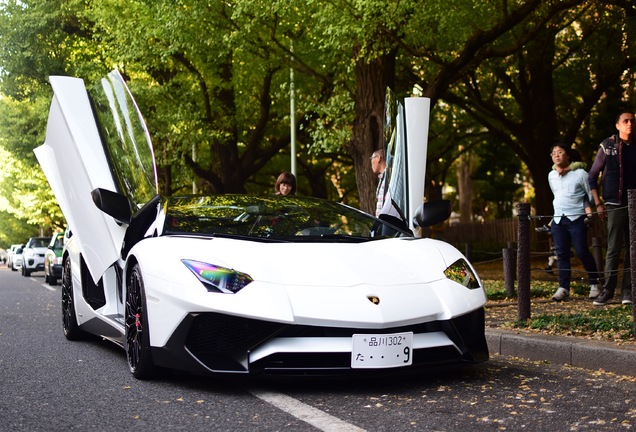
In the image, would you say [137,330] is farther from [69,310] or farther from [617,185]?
[617,185]

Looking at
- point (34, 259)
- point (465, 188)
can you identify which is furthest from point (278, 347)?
point (465, 188)

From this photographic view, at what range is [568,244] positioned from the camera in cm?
1058

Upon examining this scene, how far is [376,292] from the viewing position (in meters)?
5.28

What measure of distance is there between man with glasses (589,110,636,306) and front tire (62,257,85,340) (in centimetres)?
519

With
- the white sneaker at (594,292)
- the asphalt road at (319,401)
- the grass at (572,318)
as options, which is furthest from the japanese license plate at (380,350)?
the white sneaker at (594,292)

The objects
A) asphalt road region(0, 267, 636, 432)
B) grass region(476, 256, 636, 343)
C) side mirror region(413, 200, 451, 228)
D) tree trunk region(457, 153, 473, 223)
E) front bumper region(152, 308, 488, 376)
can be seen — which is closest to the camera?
asphalt road region(0, 267, 636, 432)

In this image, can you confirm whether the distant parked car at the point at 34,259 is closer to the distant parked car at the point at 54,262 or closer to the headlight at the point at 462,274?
the distant parked car at the point at 54,262

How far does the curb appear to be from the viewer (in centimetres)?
612

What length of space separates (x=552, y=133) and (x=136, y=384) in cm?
2084

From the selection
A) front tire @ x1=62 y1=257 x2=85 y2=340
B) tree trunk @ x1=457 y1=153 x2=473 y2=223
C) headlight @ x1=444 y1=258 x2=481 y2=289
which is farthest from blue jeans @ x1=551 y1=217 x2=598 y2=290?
tree trunk @ x1=457 y1=153 x2=473 y2=223

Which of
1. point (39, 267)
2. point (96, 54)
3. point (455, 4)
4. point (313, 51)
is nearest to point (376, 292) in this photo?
point (455, 4)

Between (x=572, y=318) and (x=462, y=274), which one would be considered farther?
(x=572, y=318)

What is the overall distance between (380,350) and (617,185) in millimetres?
5370

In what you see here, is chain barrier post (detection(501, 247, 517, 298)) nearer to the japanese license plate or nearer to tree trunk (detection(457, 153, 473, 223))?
the japanese license plate
